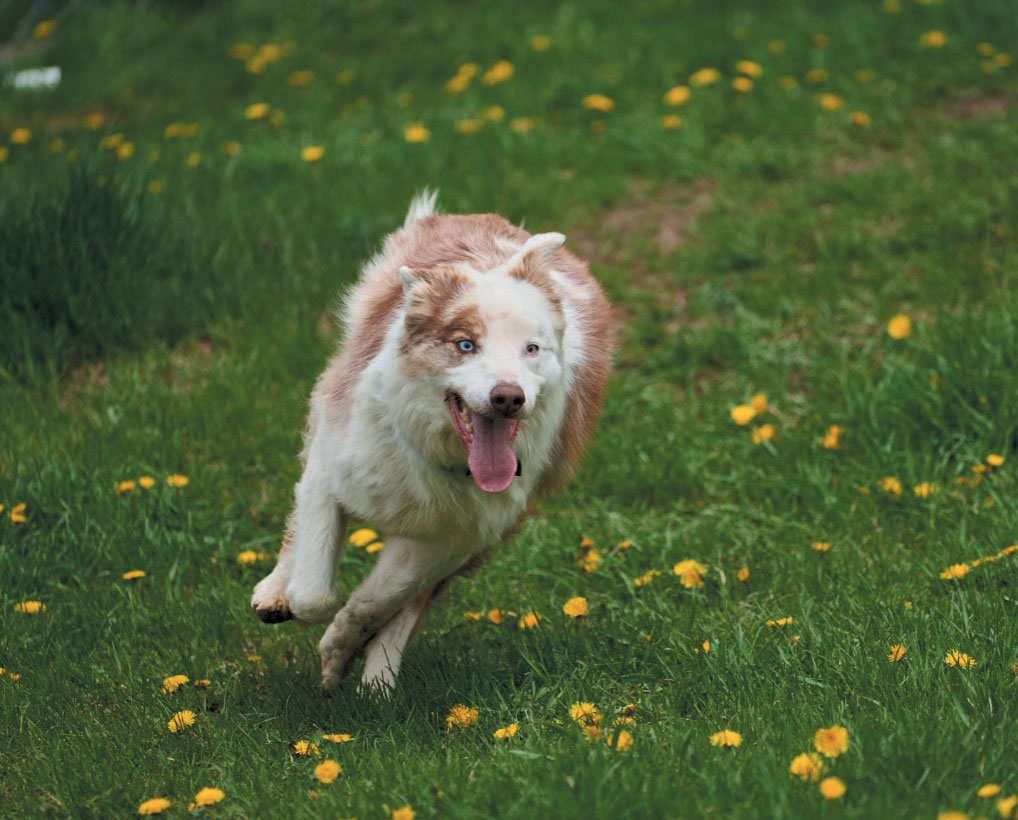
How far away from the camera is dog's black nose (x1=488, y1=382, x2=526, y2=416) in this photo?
295 centimetres

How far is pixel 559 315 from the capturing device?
132 inches

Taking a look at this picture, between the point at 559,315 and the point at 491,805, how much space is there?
1295 millimetres

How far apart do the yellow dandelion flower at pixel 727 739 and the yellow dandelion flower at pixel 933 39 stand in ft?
19.1

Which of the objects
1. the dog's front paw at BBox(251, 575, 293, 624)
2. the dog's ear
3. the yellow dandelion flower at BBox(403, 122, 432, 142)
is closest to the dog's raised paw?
the dog's front paw at BBox(251, 575, 293, 624)

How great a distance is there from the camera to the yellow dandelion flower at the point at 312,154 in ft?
22.1

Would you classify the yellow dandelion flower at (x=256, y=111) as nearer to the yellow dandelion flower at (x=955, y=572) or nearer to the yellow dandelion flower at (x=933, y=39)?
the yellow dandelion flower at (x=933, y=39)

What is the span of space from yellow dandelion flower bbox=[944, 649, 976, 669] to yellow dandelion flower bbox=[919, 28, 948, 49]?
529cm

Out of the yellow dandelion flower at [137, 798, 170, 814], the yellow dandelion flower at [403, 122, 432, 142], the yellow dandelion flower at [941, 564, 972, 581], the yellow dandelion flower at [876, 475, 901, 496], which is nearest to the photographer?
the yellow dandelion flower at [137, 798, 170, 814]

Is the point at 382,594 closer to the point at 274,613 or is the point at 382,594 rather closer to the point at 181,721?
the point at 274,613

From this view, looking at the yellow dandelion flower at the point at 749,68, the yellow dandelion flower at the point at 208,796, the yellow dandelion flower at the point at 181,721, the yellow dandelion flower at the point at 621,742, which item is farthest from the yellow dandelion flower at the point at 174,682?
the yellow dandelion flower at the point at 749,68

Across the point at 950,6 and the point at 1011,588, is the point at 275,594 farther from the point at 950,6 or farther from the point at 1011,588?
the point at 950,6

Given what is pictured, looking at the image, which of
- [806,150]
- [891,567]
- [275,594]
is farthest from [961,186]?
[275,594]

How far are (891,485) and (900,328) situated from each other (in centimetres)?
96

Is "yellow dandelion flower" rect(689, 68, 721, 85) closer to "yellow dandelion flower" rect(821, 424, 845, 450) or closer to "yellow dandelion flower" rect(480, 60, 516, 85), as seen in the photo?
"yellow dandelion flower" rect(480, 60, 516, 85)
